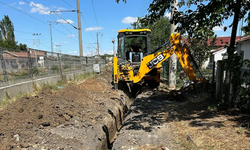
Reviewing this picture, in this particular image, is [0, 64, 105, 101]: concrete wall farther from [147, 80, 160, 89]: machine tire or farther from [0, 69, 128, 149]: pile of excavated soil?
[147, 80, 160, 89]: machine tire

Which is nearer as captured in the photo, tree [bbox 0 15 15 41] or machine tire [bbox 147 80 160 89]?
machine tire [bbox 147 80 160 89]

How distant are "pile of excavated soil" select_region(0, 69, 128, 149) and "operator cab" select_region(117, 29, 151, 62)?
12.0 ft

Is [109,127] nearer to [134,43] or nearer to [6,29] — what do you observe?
[134,43]

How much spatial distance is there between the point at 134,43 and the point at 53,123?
6.35m

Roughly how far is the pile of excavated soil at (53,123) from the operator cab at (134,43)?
3665mm

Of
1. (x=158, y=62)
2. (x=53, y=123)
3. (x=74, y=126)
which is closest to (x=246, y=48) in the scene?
(x=158, y=62)

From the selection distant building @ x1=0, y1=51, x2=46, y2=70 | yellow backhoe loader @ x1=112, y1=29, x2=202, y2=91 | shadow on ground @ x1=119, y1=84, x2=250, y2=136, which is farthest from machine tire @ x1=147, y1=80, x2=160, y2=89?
distant building @ x1=0, y1=51, x2=46, y2=70

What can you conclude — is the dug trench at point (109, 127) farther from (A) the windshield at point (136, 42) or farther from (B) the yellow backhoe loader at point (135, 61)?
(A) the windshield at point (136, 42)

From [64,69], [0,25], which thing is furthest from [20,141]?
[0,25]

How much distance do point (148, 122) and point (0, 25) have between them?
7609 cm

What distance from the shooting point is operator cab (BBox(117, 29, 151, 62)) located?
9430 millimetres

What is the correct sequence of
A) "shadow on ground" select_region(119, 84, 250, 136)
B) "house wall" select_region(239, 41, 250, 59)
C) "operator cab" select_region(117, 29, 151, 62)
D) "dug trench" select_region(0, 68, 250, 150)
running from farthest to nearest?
"house wall" select_region(239, 41, 250, 59), "operator cab" select_region(117, 29, 151, 62), "shadow on ground" select_region(119, 84, 250, 136), "dug trench" select_region(0, 68, 250, 150)

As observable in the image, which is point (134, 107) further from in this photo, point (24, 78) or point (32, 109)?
point (24, 78)

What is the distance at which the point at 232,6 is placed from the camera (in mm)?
4586
